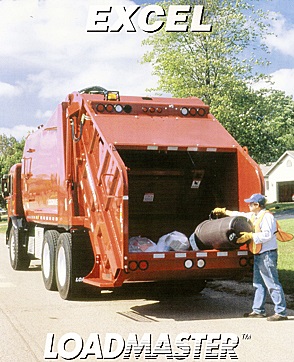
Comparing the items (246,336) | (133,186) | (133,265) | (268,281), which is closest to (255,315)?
(268,281)

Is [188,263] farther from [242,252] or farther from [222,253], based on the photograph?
[242,252]

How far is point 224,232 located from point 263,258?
57 centimetres

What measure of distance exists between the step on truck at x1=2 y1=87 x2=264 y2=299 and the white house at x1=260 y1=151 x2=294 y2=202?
183ft

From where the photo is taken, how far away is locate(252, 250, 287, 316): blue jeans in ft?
26.6

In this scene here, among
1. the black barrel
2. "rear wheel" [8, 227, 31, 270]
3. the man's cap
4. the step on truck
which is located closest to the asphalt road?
the step on truck

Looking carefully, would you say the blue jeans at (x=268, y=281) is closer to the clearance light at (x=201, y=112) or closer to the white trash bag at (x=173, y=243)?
the white trash bag at (x=173, y=243)

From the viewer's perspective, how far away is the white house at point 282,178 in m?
65.4

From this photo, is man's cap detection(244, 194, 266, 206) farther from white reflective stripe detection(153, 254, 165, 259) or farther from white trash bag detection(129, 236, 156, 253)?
white trash bag detection(129, 236, 156, 253)

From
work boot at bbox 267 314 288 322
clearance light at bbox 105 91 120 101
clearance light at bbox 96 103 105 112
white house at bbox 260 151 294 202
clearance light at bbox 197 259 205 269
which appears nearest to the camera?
work boot at bbox 267 314 288 322

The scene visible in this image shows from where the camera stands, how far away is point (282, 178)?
66750 millimetres

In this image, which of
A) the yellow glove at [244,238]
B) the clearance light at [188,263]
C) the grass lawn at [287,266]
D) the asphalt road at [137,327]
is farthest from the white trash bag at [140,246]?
the grass lawn at [287,266]

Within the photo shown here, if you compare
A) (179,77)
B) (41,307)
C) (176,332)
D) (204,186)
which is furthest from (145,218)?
(179,77)

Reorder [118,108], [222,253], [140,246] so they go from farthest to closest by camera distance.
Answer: [118,108] → [140,246] → [222,253]

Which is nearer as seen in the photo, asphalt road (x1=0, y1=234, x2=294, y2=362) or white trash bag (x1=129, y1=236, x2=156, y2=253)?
asphalt road (x1=0, y1=234, x2=294, y2=362)
